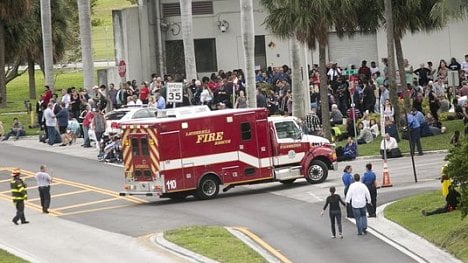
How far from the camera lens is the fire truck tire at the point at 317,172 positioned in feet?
127

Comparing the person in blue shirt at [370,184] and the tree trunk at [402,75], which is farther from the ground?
the tree trunk at [402,75]

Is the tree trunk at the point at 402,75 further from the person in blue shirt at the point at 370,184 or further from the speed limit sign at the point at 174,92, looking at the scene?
the person in blue shirt at the point at 370,184

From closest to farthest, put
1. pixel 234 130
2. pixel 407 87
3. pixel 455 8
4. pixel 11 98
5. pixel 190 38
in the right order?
1. pixel 234 130
2. pixel 455 8
3. pixel 407 87
4. pixel 190 38
5. pixel 11 98

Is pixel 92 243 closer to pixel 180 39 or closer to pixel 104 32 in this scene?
pixel 180 39

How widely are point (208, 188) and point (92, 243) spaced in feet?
22.8

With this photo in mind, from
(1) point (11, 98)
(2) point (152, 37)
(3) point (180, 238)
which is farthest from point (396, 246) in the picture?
(1) point (11, 98)

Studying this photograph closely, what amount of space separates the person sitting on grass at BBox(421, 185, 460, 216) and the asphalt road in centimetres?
209

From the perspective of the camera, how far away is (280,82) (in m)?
53.0

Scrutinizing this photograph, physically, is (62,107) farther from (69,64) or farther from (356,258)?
(69,64)

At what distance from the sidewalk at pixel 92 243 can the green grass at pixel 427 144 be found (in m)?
10.4

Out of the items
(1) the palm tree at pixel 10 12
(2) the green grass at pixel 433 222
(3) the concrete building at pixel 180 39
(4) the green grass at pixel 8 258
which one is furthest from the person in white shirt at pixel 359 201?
(3) the concrete building at pixel 180 39

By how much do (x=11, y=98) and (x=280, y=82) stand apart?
29449 mm

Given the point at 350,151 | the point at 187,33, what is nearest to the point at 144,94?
the point at 187,33

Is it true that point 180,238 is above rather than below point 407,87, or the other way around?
below
